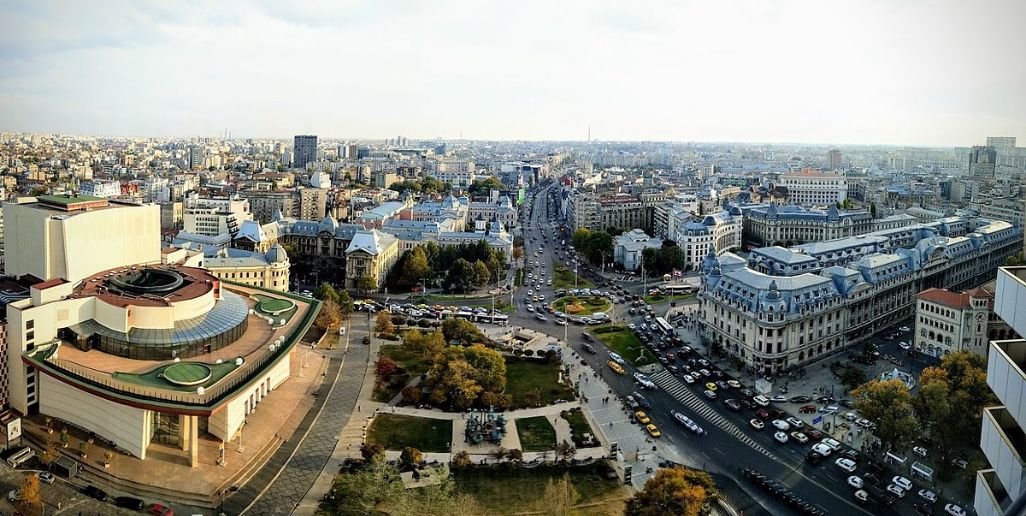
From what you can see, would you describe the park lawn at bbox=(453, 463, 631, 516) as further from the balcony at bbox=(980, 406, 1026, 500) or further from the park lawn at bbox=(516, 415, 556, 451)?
the balcony at bbox=(980, 406, 1026, 500)

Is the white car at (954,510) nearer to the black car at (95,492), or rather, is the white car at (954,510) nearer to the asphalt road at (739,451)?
the asphalt road at (739,451)

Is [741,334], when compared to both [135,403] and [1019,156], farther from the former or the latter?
[1019,156]

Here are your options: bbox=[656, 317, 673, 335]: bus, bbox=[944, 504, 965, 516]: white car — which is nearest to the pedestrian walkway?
bbox=[656, 317, 673, 335]: bus

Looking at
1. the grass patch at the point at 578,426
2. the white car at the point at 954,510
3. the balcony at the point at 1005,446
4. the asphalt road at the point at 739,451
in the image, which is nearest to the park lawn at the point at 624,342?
the asphalt road at the point at 739,451

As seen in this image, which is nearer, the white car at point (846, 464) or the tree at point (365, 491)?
the tree at point (365, 491)

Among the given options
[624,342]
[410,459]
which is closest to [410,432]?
[410,459]

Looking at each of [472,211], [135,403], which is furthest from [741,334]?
[472,211]
